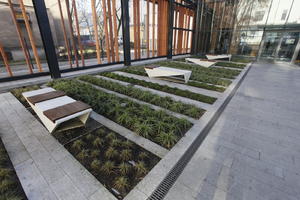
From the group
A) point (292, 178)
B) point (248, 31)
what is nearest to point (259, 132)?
point (292, 178)

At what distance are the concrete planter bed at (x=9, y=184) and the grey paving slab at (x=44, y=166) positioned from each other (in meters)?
0.05

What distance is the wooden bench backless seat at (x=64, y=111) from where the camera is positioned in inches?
108

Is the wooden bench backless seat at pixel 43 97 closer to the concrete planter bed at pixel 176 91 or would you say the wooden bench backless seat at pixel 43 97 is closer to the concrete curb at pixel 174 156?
the concrete curb at pixel 174 156

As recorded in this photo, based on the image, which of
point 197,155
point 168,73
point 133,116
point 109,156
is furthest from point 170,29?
point 109,156

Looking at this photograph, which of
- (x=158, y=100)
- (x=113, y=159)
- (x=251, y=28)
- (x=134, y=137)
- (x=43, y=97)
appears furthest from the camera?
(x=251, y=28)

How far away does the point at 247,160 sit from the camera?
267 cm

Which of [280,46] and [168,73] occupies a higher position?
[280,46]

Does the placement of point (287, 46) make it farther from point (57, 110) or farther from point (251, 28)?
point (57, 110)

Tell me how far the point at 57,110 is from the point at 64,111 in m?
0.16

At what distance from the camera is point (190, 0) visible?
15.0 m

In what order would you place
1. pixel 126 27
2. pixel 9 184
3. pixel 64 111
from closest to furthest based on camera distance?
pixel 9 184 → pixel 64 111 → pixel 126 27

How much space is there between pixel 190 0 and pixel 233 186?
1747 cm

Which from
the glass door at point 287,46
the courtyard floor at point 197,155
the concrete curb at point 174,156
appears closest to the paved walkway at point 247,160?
the courtyard floor at point 197,155

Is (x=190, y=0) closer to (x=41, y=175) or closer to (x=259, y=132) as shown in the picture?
(x=259, y=132)
